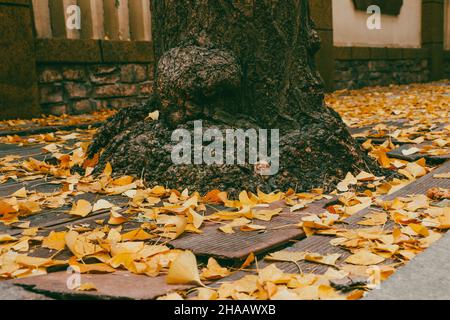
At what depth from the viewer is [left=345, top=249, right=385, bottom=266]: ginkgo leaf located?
142 centimetres

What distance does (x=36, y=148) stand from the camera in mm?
3818

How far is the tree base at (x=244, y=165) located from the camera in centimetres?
225

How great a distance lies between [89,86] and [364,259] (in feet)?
16.3

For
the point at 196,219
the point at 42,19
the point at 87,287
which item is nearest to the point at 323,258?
the point at 196,219

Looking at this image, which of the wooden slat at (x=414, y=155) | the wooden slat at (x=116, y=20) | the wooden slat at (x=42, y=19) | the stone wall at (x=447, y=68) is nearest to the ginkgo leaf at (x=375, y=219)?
the wooden slat at (x=414, y=155)

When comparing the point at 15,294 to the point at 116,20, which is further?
the point at 116,20

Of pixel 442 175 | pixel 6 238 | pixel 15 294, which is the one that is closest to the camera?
pixel 15 294

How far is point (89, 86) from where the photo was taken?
592 cm

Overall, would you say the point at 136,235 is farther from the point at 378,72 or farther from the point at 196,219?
the point at 378,72

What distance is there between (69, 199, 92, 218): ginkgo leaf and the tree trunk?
15.6 inches

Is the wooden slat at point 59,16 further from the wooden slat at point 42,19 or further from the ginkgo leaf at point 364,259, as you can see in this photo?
the ginkgo leaf at point 364,259

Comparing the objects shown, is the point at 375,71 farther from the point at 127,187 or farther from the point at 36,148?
the point at 127,187

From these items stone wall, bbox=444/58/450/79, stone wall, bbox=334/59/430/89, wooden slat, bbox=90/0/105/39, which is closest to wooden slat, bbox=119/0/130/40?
wooden slat, bbox=90/0/105/39
